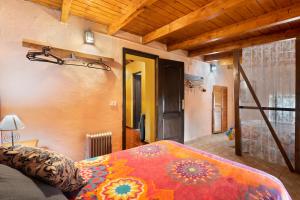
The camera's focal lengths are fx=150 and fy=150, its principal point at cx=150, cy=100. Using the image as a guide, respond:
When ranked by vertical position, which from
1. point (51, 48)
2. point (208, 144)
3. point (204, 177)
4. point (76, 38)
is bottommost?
point (208, 144)

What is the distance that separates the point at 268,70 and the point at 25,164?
12.7 feet

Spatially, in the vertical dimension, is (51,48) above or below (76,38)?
below

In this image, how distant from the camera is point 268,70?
3.01 meters

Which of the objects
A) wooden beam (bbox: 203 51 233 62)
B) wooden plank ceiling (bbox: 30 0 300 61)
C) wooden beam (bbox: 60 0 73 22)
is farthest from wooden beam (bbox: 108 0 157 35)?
wooden beam (bbox: 203 51 233 62)

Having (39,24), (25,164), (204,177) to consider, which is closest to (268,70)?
(204,177)

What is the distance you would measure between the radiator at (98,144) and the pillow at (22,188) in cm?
175

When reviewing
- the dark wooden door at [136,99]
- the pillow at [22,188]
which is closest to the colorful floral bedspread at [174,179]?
the pillow at [22,188]

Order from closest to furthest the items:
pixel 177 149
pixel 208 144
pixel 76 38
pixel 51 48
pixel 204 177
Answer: pixel 204 177
pixel 177 149
pixel 51 48
pixel 76 38
pixel 208 144

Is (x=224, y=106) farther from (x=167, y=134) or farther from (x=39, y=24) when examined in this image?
(x=39, y=24)

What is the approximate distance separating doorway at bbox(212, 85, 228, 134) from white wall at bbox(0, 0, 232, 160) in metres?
3.80

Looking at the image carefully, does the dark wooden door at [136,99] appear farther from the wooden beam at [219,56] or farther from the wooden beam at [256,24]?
the wooden beam at [256,24]

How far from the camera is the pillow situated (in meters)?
0.63

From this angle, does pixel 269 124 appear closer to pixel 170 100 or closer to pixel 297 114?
pixel 297 114

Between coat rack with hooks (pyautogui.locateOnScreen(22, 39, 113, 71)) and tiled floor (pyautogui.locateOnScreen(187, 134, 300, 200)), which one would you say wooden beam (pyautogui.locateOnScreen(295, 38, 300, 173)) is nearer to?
tiled floor (pyautogui.locateOnScreen(187, 134, 300, 200))
